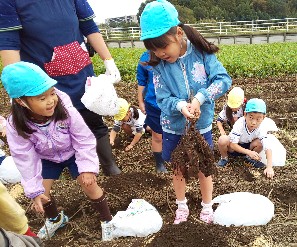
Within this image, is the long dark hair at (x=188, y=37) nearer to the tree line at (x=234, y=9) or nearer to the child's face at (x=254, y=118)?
the child's face at (x=254, y=118)

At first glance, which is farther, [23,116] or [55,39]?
[55,39]

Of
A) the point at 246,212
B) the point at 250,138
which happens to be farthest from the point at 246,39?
the point at 246,212

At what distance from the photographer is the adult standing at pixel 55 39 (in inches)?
108

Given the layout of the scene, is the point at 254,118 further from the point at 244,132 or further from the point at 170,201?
the point at 170,201

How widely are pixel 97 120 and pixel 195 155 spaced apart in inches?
46.8

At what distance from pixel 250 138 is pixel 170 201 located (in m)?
1.12

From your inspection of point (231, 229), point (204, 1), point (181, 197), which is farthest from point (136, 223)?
point (204, 1)

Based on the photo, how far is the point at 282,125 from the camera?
502 centimetres

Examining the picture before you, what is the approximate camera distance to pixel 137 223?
268 centimetres

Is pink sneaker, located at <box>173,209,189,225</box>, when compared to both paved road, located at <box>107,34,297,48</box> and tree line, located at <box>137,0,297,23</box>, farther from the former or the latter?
tree line, located at <box>137,0,297,23</box>

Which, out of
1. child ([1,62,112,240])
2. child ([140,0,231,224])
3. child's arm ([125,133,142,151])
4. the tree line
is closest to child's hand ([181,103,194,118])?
child ([140,0,231,224])

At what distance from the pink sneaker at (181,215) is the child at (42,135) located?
50 centimetres

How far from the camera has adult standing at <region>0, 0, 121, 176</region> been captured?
2.76 m

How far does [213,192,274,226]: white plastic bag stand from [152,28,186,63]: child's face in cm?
108
